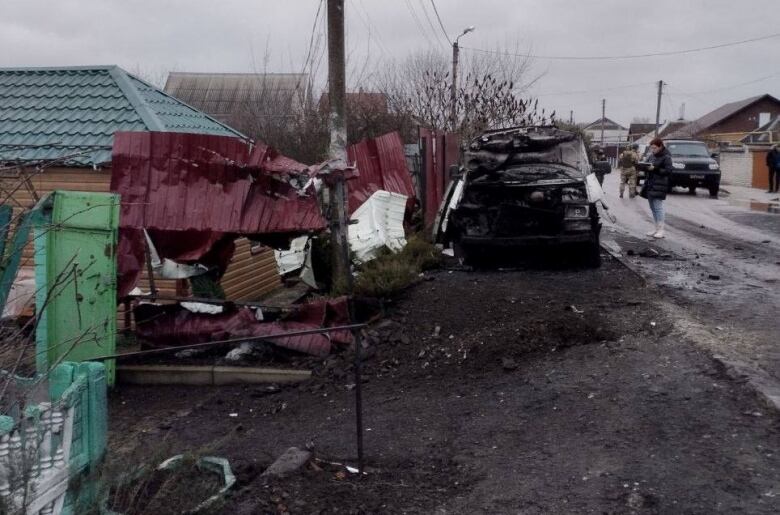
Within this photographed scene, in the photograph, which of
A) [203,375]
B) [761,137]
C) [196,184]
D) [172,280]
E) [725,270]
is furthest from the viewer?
[761,137]

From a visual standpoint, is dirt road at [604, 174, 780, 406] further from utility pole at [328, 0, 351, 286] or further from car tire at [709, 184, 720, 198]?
car tire at [709, 184, 720, 198]

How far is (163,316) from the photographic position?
26.6 ft

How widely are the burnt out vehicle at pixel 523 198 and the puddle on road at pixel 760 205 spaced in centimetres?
1012

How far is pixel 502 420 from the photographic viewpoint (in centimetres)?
535

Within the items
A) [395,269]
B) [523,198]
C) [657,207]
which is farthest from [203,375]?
[657,207]

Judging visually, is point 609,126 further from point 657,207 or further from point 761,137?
point 657,207

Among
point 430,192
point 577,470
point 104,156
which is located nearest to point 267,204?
point 104,156

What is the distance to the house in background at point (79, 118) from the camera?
10.3 metres

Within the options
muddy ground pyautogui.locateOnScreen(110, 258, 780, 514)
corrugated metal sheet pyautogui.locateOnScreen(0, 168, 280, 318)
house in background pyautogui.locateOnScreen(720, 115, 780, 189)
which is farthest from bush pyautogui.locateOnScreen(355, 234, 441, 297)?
house in background pyautogui.locateOnScreen(720, 115, 780, 189)

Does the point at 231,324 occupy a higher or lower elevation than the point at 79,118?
lower

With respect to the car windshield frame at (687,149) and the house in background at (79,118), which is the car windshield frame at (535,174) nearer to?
the house in background at (79,118)

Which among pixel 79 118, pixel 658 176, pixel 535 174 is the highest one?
pixel 79 118

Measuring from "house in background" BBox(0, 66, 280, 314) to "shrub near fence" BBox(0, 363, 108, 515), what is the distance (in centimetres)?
591

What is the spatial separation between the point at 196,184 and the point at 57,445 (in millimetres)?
4610
